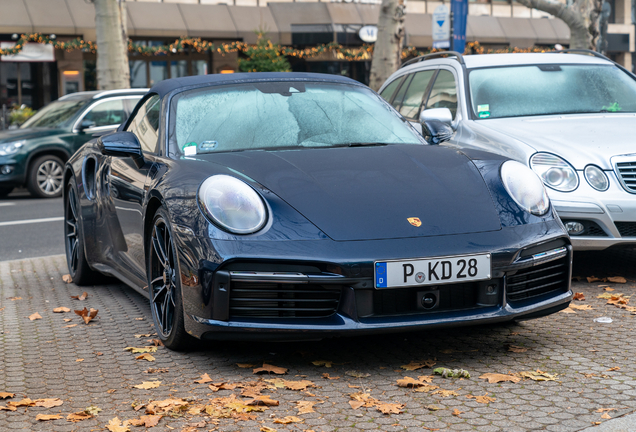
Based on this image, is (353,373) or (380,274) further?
(353,373)

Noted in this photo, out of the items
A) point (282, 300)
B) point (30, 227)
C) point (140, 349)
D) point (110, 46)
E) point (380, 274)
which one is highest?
point (110, 46)

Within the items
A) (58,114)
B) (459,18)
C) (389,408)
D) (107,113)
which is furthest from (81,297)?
(459,18)

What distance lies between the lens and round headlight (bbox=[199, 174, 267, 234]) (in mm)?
3674

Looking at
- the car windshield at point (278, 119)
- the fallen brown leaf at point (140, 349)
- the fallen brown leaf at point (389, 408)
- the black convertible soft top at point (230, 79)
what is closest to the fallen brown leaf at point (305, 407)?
the fallen brown leaf at point (389, 408)

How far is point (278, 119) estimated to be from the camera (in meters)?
4.74

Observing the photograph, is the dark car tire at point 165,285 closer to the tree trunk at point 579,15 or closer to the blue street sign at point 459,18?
the blue street sign at point 459,18

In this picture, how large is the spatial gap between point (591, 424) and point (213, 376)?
5.39 ft

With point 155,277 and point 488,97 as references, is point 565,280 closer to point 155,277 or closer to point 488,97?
point 155,277

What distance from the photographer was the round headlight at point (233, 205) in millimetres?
3674

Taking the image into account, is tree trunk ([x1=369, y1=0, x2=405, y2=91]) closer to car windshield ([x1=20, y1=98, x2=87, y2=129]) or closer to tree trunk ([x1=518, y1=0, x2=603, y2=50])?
tree trunk ([x1=518, y1=0, x2=603, y2=50])

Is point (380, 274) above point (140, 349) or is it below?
above

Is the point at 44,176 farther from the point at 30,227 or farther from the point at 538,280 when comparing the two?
the point at 538,280

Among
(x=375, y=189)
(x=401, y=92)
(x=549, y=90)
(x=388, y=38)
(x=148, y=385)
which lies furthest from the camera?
(x=388, y=38)

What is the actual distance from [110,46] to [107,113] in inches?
193
